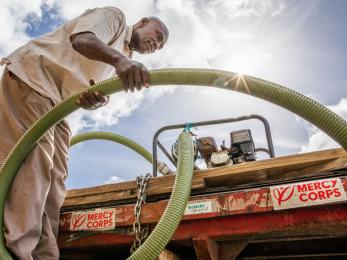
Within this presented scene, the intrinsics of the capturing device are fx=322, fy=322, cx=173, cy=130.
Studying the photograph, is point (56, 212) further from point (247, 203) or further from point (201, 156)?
point (201, 156)

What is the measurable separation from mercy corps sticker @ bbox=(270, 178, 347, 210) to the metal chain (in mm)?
866

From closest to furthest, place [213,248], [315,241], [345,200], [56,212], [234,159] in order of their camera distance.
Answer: [345,200]
[213,248]
[56,212]
[315,241]
[234,159]

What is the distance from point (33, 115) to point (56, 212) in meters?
0.68

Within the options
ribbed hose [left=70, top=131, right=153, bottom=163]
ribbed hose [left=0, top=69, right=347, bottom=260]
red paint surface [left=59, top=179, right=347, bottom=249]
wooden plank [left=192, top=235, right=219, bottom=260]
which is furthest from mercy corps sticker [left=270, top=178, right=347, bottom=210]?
ribbed hose [left=70, top=131, right=153, bottom=163]

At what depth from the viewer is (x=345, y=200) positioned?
1.71m

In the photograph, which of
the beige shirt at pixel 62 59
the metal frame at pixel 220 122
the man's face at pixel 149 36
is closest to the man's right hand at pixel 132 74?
the beige shirt at pixel 62 59

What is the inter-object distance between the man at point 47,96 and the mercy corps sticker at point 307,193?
1.03 metres

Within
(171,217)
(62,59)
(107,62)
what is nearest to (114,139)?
(62,59)

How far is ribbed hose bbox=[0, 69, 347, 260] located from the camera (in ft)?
5.18

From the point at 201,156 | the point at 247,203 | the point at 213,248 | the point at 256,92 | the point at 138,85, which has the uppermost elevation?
the point at 201,156

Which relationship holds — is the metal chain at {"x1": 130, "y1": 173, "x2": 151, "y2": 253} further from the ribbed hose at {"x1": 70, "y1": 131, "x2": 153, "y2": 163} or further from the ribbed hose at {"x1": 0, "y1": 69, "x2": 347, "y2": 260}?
the ribbed hose at {"x1": 70, "y1": 131, "x2": 153, "y2": 163}

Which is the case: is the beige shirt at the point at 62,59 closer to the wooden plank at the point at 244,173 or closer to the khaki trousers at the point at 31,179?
the khaki trousers at the point at 31,179

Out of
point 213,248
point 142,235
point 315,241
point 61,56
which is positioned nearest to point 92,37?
point 61,56

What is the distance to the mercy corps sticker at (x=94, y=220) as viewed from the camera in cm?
224
